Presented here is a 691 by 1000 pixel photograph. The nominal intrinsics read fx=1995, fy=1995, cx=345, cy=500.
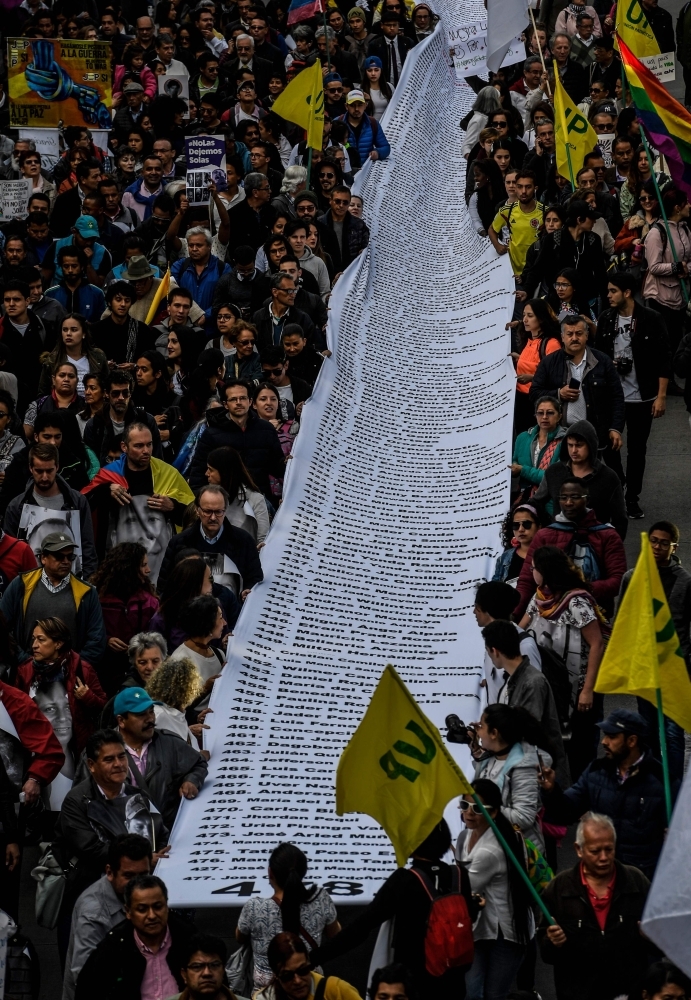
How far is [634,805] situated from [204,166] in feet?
30.1

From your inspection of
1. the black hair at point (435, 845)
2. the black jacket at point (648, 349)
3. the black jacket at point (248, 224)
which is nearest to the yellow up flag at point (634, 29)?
the black jacket at point (248, 224)

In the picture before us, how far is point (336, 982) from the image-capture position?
7.20 meters

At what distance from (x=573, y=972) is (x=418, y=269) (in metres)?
12.0

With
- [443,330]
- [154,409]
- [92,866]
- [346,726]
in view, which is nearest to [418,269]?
[443,330]

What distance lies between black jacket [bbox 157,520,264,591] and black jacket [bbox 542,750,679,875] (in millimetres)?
3011

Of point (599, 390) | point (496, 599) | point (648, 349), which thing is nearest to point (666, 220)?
point (648, 349)

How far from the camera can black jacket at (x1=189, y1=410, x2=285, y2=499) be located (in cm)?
1244

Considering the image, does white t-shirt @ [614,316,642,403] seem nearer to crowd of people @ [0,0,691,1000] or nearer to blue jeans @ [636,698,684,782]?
crowd of people @ [0,0,691,1000]

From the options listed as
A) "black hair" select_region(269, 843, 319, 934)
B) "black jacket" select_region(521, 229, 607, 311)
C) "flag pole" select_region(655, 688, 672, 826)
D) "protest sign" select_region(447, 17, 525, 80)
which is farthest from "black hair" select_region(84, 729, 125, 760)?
"protest sign" select_region(447, 17, 525, 80)

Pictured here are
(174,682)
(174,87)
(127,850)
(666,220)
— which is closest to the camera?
(127,850)

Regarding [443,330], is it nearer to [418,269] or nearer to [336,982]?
[418,269]

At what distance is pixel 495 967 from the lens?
8.05 m

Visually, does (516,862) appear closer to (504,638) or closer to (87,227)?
(504,638)

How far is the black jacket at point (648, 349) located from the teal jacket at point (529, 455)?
154 cm
